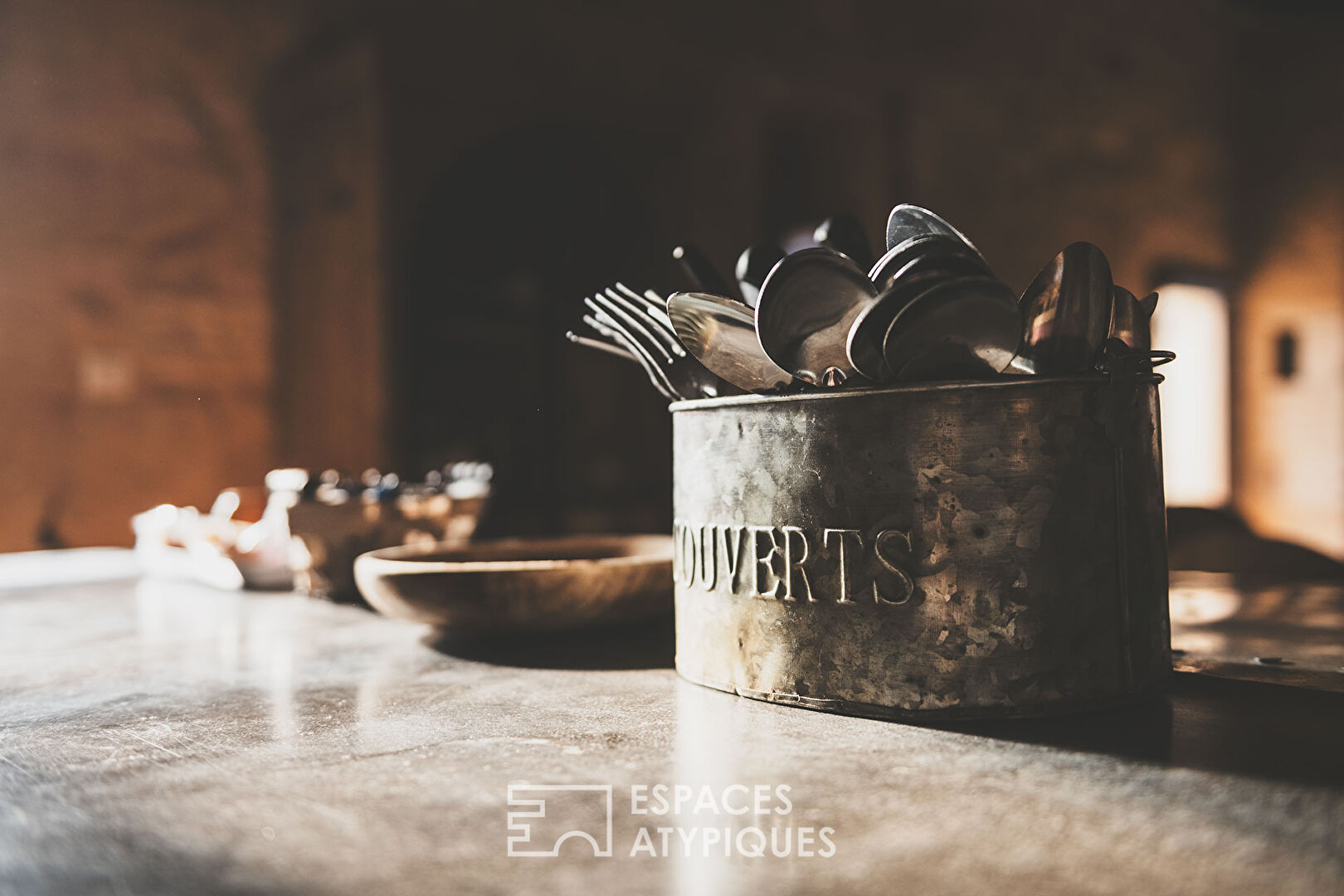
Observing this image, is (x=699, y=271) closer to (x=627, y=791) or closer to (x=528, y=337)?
(x=627, y=791)

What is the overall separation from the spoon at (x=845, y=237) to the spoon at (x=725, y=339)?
5.0 inches

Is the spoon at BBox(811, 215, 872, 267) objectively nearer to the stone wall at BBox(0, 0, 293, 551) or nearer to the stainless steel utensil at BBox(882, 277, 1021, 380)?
the stainless steel utensil at BBox(882, 277, 1021, 380)

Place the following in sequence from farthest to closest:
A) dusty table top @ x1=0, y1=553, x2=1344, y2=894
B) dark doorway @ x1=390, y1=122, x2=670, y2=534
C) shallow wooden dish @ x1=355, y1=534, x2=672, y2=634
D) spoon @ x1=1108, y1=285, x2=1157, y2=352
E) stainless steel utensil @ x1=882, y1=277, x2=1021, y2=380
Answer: dark doorway @ x1=390, y1=122, x2=670, y2=534, shallow wooden dish @ x1=355, y1=534, x2=672, y2=634, spoon @ x1=1108, y1=285, x2=1157, y2=352, stainless steel utensil @ x1=882, y1=277, x2=1021, y2=380, dusty table top @ x1=0, y1=553, x2=1344, y2=894

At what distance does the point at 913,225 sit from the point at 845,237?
0.28 feet

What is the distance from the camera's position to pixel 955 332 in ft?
1.69

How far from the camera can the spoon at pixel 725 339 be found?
59 centimetres

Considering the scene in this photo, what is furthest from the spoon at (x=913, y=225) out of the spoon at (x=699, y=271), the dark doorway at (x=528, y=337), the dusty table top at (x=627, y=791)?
the dark doorway at (x=528, y=337)

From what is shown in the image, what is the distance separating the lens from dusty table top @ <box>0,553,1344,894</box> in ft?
1.16

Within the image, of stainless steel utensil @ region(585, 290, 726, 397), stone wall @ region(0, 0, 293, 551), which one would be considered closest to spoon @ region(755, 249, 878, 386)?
stainless steel utensil @ region(585, 290, 726, 397)

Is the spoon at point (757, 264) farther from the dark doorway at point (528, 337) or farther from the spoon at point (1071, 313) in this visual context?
the dark doorway at point (528, 337)

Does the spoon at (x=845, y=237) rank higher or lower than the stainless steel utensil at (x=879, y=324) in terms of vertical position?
higher

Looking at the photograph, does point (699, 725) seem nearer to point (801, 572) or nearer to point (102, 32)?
point (801, 572)

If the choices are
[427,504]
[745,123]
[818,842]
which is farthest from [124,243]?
[818,842]

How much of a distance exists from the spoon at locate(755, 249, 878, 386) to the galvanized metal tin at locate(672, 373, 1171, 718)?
0.09 ft
